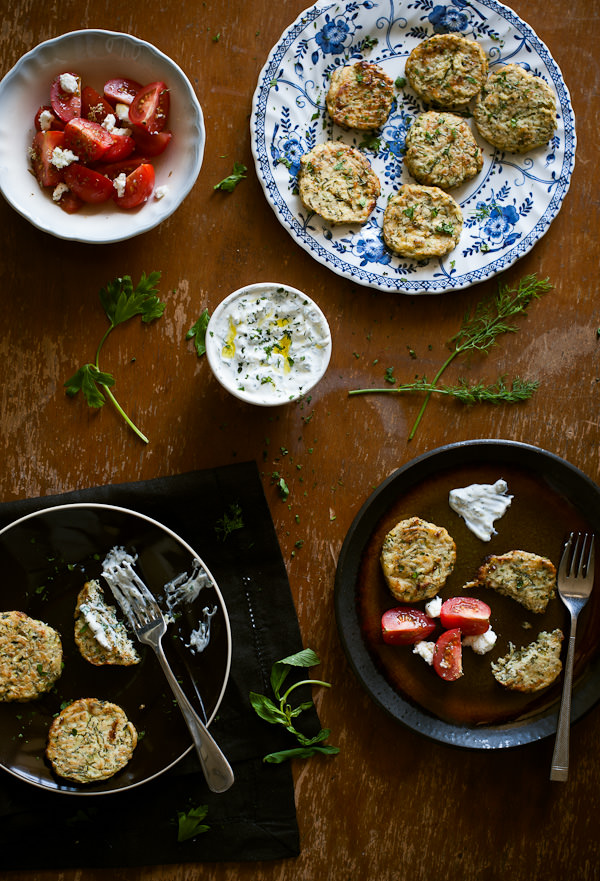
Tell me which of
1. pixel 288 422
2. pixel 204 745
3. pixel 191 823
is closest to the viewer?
pixel 204 745

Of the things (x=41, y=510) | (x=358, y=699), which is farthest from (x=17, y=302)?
(x=358, y=699)

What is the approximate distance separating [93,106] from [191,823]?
6.66ft

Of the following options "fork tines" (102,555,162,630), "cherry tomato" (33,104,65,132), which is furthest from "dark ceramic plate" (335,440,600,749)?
"cherry tomato" (33,104,65,132)

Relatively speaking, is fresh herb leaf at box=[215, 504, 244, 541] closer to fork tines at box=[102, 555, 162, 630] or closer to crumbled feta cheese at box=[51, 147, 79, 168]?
fork tines at box=[102, 555, 162, 630]

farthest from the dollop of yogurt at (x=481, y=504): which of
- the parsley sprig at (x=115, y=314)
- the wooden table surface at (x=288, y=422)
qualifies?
the parsley sprig at (x=115, y=314)

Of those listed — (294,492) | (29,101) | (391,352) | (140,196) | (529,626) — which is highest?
(29,101)

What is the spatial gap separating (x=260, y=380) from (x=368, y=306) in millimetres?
441

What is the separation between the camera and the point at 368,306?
2260mm

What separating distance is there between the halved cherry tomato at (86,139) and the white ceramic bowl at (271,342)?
54 centimetres

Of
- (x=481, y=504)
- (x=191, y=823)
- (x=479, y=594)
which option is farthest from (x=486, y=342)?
(x=191, y=823)

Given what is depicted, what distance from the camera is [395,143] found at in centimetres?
226

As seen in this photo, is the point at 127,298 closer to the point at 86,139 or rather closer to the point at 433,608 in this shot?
the point at 86,139

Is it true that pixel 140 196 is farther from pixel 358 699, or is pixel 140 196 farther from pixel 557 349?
pixel 358 699

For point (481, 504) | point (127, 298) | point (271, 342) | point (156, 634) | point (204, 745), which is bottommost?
point (204, 745)
